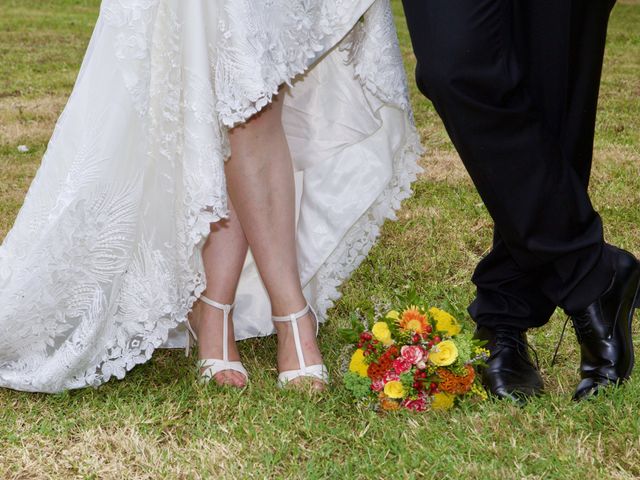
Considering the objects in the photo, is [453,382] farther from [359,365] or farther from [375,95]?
[375,95]

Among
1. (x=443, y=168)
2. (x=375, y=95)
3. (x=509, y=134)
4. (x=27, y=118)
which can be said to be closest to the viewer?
(x=509, y=134)

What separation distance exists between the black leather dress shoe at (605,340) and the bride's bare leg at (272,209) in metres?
0.68

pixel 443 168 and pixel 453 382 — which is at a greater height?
pixel 453 382

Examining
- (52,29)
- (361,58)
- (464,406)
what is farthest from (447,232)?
(52,29)

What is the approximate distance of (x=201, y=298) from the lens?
2.72m

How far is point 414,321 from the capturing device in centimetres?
240

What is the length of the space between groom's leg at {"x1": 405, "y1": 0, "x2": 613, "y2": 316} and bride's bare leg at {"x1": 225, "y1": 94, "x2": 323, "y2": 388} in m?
0.52

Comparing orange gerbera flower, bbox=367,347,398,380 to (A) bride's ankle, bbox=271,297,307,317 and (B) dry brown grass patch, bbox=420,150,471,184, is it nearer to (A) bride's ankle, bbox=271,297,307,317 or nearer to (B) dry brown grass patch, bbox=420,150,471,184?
(A) bride's ankle, bbox=271,297,307,317

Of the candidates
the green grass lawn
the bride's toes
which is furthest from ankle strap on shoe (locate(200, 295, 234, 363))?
the bride's toes

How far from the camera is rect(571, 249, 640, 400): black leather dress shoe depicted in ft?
7.70

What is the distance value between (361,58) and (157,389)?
1.06 metres

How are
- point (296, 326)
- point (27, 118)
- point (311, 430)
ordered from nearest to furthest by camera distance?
1. point (311, 430)
2. point (296, 326)
3. point (27, 118)

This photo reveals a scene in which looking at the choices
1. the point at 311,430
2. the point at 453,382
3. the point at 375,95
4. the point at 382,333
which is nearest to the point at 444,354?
the point at 453,382

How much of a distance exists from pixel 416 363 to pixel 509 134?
588 millimetres
